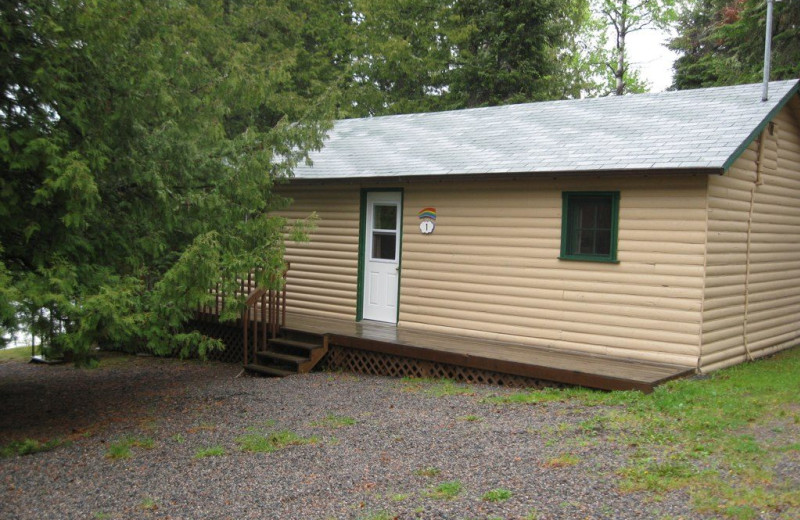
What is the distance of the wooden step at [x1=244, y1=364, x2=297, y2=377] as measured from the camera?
34.7 ft

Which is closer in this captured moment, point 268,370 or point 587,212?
point 587,212

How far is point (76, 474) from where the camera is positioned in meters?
6.07

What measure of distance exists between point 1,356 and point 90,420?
925cm

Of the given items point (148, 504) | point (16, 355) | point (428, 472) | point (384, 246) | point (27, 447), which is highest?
point (384, 246)

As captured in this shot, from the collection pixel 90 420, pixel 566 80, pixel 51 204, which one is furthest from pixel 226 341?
pixel 566 80

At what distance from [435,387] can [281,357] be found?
9.57 ft

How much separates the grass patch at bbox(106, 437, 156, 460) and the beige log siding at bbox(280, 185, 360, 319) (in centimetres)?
552

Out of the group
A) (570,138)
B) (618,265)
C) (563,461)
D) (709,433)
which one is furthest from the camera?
(570,138)

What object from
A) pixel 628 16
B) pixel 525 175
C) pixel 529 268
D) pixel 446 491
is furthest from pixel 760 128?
pixel 628 16

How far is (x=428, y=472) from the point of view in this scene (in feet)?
18.2

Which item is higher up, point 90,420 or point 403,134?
point 403,134

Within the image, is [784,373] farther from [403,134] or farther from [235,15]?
[235,15]

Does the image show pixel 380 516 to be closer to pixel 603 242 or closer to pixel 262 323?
pixel 603 242

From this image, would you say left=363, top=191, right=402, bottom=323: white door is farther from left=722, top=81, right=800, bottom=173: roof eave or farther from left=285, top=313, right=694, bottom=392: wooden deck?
left=722, top=81, right=800, bottom=173: roof eave
